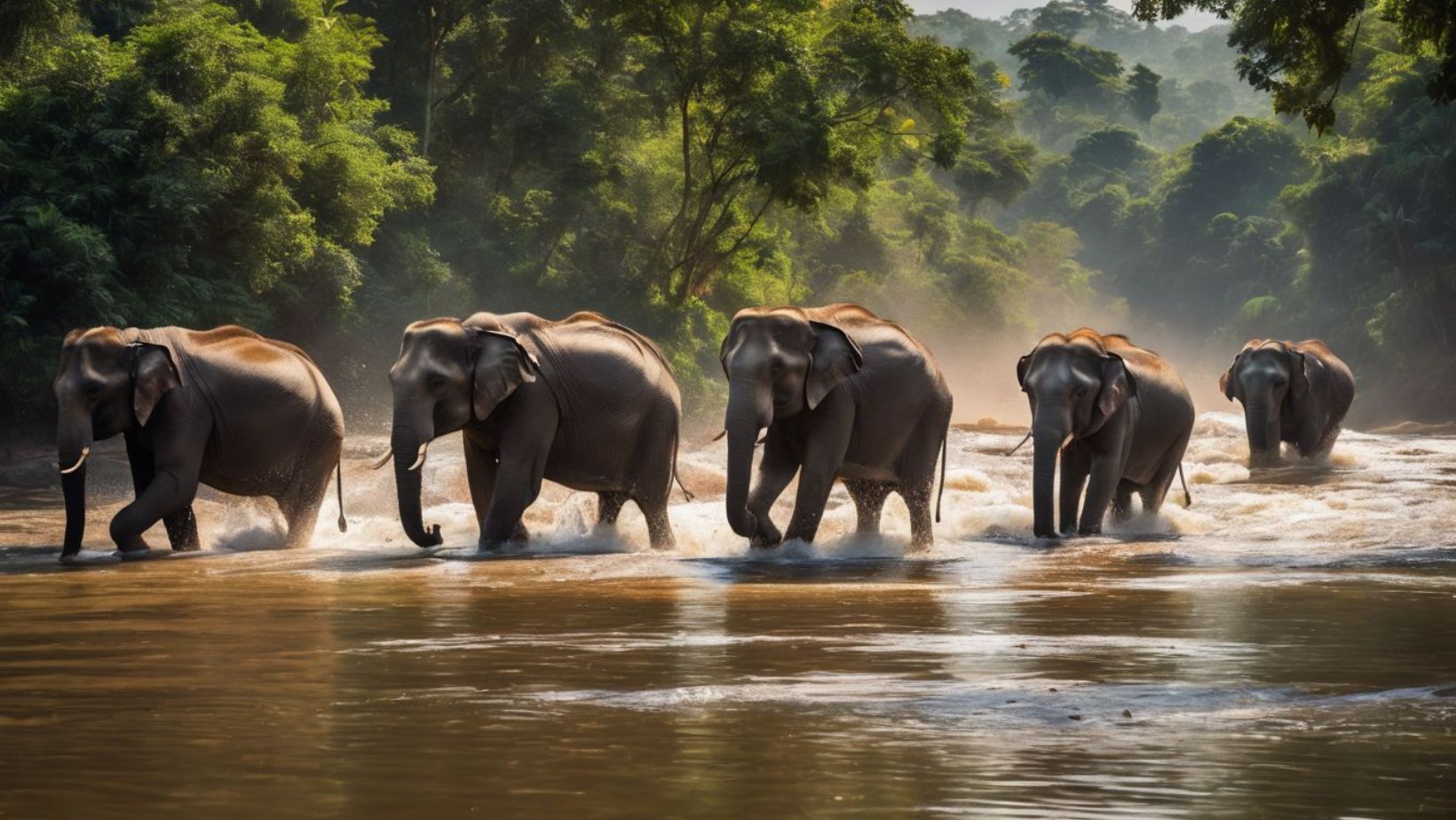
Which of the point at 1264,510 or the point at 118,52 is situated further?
the point at 118,52

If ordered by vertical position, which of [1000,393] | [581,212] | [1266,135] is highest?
[1266,135]

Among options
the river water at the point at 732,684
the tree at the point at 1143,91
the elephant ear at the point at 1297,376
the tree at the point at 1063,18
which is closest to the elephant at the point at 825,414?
the river water at the point at 732,684

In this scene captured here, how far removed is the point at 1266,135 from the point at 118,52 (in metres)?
68.9

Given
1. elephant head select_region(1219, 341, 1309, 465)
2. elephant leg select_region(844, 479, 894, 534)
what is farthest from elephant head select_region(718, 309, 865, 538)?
elephant head select_region(1219, 341, 1309, 465)

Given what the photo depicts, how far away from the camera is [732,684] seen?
22.0 ft

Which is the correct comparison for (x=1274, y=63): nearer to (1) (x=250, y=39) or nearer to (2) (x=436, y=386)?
(2) (x=436, y=386)

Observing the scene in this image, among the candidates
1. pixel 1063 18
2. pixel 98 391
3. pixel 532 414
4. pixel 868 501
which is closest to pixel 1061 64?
pixel 1063 18

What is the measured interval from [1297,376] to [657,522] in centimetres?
1457

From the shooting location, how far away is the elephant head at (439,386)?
1348 cm

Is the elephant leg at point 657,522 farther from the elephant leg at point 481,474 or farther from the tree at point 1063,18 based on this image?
the tree at point 1063,18

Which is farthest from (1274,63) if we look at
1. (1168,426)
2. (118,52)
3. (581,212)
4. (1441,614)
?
(581,212)

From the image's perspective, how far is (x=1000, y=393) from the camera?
7600cm

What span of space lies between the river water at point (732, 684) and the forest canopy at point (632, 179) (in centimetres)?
671

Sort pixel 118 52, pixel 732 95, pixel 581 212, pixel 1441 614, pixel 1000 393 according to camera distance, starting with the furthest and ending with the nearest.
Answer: pixel 1000 393 < pixel 581 212 < pixel 732 95 < pixel 118 52 < pixel 1441 614
